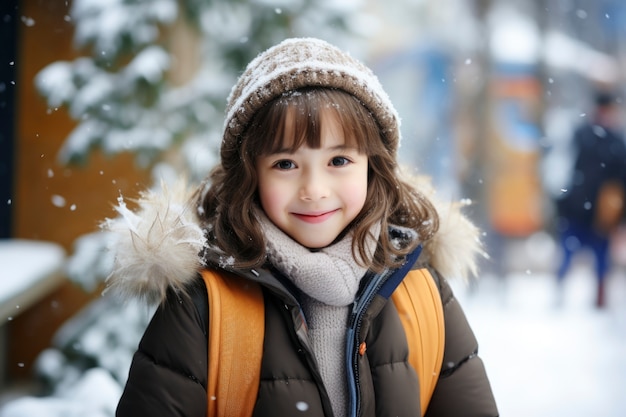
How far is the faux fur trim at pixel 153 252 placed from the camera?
177cm

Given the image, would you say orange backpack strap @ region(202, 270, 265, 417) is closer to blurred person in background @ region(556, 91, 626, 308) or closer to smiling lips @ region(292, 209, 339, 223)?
smiling lips @ region(292, 209, 339, 223)

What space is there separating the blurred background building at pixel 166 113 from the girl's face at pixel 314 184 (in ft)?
1.36

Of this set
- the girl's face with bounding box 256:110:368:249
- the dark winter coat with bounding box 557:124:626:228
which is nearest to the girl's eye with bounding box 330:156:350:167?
the girl's face with bounding box 256:110:368:249

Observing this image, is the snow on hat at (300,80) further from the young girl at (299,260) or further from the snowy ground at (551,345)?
the snowy ground at (551,345)

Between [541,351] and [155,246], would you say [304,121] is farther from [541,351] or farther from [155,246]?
[541,351]

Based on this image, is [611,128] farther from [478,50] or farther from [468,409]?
[468,409]

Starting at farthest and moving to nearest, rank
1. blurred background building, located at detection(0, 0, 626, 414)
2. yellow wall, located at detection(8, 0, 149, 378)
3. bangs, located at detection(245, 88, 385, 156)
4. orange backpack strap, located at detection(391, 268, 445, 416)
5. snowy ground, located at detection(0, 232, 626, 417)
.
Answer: yellow wall, located at detection(8, 0, 149, 378) → blurred background building, located at detection(0, 0, 626, 414) → snowy ground, located at detection(0, 232, 626, 417) → orange backpack strap, located at detection(391, 268, 445, 416) → bangs, located at detection(245, 88, 385, 156)

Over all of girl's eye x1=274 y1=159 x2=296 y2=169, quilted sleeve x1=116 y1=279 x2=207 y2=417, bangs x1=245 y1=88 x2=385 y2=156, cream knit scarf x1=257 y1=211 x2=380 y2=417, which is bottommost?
quilted sleeve x1=116 y1=279 x2=207 y2=417

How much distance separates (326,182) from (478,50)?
28.3 feet

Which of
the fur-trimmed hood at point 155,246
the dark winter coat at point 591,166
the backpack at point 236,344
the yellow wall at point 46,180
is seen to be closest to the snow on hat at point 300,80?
the fur-trimmed hood at point 155,246

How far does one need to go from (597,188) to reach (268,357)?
6354mm

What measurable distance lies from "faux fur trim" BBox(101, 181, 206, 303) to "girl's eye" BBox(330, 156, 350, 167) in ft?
1.31

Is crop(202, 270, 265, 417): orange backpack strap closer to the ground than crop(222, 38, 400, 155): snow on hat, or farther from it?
closer to the ground

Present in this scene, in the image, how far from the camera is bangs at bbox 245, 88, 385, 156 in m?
1.78
